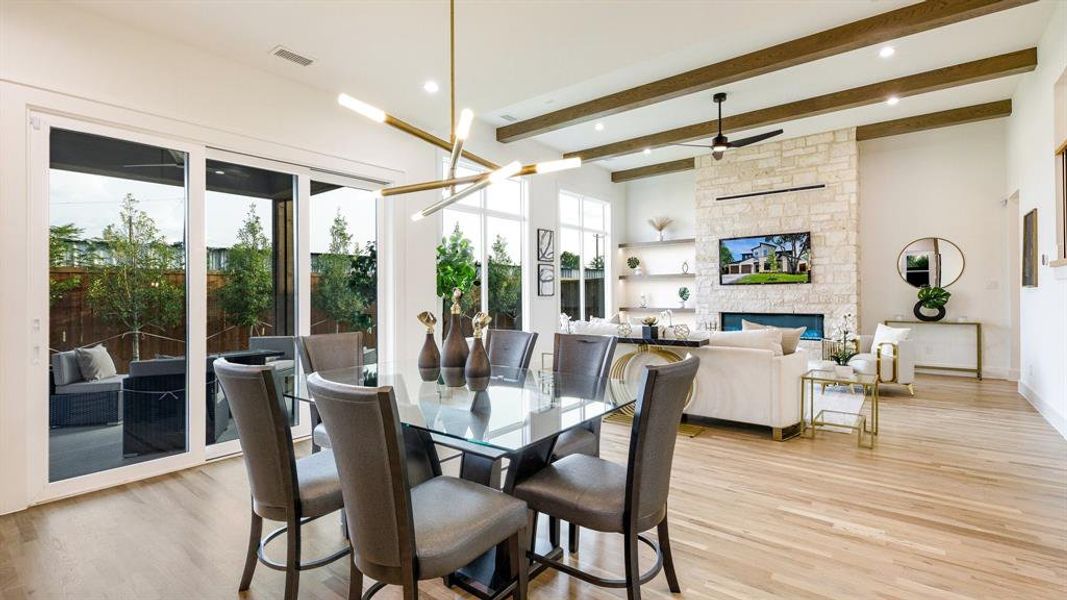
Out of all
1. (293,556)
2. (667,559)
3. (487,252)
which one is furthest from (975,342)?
(293,556)

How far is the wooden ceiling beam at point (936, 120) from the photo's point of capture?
583cm

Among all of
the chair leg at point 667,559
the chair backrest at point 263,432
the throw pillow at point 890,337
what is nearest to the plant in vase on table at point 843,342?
the throw pillow at point 890,337

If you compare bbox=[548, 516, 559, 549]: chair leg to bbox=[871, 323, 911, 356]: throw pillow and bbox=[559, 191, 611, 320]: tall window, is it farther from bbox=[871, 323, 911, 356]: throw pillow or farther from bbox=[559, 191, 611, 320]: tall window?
bbox=[559, 191, 611, 320]: tall window

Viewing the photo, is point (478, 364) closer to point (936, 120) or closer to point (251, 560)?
point (251, 560)

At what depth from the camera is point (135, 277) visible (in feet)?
10.9

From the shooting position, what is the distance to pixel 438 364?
118 inches

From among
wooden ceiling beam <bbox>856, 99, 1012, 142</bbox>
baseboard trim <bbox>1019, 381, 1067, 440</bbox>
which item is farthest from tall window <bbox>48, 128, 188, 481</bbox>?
wooden ceiling beam <bbox>856, 99, 1012, 142</bbox>

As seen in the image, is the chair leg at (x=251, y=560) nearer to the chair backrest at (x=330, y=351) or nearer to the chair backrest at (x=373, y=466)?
Answer: the chair backrest at (x=373, y=466)

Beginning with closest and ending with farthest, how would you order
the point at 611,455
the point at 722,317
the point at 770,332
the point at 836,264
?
the point at 611,455 → the point at 770,332 → the point at 836,264 → the point at 722,317

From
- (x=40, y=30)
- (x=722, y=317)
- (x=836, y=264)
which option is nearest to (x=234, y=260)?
(x=40, y=30)

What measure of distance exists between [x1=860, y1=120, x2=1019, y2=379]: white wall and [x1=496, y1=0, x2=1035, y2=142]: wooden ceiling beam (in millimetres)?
4013

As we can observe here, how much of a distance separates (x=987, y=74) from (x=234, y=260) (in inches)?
269

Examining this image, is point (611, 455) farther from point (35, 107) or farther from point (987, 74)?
point (987, 74)

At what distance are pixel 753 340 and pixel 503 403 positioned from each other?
281 centimetres
